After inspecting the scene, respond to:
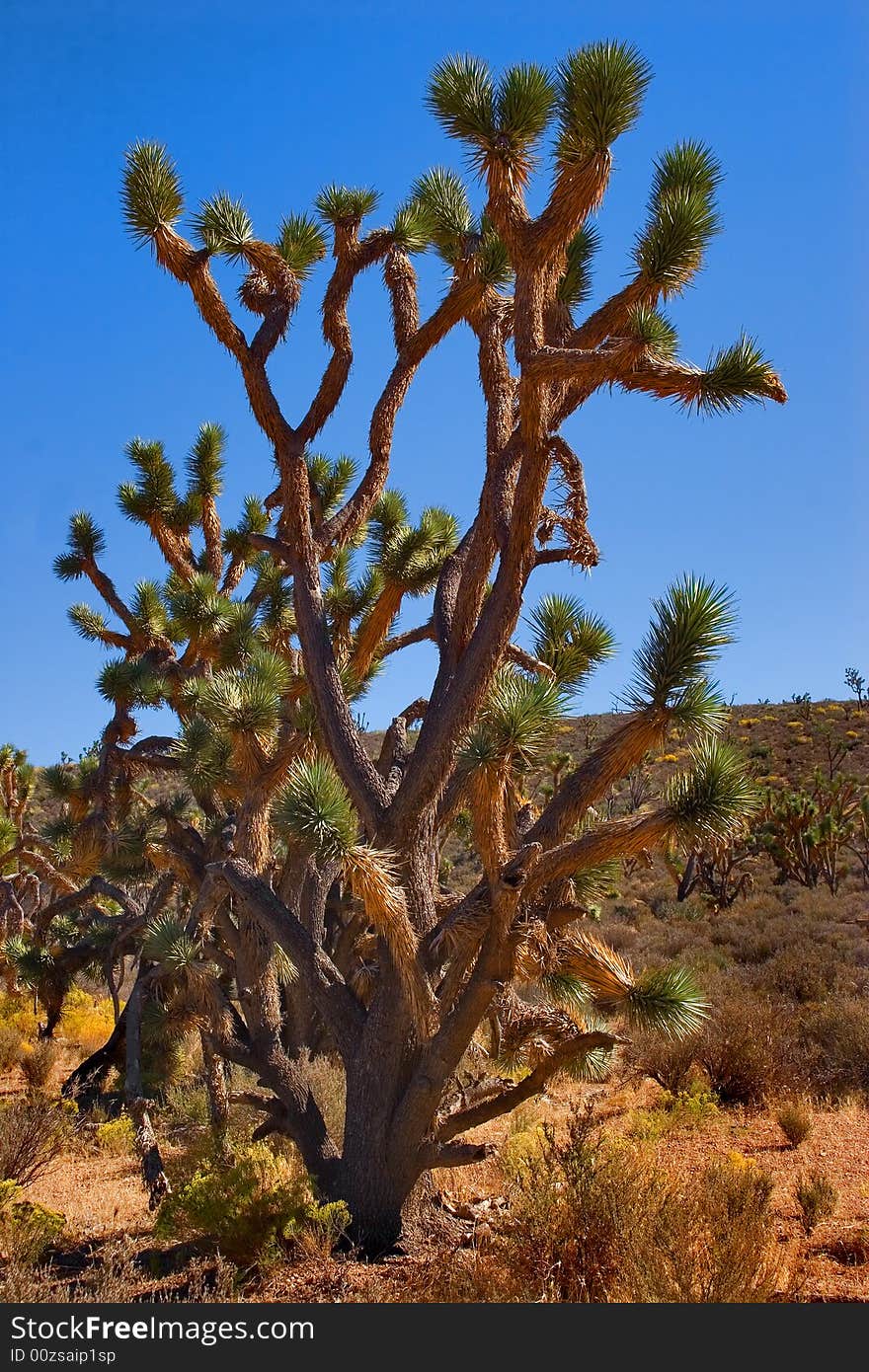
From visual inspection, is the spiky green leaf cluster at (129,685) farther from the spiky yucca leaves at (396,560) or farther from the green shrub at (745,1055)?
the green shrub at (745,1055)

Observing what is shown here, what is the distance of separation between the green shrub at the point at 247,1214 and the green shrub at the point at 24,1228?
2.23 ft

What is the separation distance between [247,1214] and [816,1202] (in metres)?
3.63

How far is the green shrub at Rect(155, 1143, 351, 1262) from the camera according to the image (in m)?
5.96

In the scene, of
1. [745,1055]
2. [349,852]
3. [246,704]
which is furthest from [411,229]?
[745,1055]

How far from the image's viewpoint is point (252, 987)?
8922 mm

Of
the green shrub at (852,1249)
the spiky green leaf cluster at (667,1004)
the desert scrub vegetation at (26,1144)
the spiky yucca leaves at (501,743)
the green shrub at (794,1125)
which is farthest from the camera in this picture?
the green shrub at (794,1125)

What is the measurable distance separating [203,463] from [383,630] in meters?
4.51

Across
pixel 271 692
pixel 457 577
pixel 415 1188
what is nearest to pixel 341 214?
pixel 457 577

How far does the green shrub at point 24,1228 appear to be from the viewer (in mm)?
5777

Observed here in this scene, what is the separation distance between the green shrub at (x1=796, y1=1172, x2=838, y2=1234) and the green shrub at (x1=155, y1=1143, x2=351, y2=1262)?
2977mm

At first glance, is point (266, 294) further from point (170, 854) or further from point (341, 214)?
point (170, 854)

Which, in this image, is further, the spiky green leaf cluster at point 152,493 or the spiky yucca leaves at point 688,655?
the spiky green leaf cluster at point 152,493

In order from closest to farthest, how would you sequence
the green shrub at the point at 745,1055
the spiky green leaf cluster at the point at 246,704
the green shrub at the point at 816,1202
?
the green shrub at the point at 816,1202
the spiky green leaf cluster at the point at 246,704
the green shrub at the point at 745,1055

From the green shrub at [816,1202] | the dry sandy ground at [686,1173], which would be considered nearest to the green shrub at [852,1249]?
the dry sandy ground at [686,1173]
